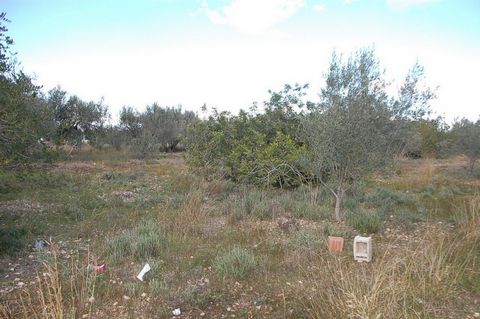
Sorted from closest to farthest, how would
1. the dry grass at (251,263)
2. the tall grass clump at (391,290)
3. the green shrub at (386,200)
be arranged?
the tall grass clump at (391,290), the dry grass at (251,263), the green shrub at (386,200)

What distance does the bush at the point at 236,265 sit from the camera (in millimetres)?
4016

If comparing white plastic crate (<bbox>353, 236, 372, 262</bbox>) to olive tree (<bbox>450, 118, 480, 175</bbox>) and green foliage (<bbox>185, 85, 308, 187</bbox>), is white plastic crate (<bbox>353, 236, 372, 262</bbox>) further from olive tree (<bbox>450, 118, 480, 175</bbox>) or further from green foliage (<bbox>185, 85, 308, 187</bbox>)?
olive tree (<bbox>450, 118, 480, 175</bbox>)

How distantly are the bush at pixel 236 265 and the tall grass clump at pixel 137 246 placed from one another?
1.06 meters

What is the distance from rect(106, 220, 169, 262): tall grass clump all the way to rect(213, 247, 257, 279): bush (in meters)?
1.06

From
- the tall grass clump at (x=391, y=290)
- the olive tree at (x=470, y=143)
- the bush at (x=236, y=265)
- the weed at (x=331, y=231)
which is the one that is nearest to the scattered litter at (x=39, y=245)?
the bush at (x=236, y=265)

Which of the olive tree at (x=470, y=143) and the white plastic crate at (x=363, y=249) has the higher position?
the olive tree at (x=470, y=143)

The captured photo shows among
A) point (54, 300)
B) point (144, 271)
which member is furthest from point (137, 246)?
point (54, 300)

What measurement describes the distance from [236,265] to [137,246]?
61.2 inches

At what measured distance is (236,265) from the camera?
13.6 ft

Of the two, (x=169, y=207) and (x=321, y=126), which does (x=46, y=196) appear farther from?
(x=321, y=126)

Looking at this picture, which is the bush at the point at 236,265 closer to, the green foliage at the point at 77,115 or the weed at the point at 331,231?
the weed at the point at 331,231

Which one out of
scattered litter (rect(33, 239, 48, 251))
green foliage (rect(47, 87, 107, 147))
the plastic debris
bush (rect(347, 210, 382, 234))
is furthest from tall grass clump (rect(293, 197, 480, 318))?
green foliage (rect(47, 87, 107, 147))

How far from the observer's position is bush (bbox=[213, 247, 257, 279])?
4.02 meters

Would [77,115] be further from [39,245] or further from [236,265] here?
[236,265]
